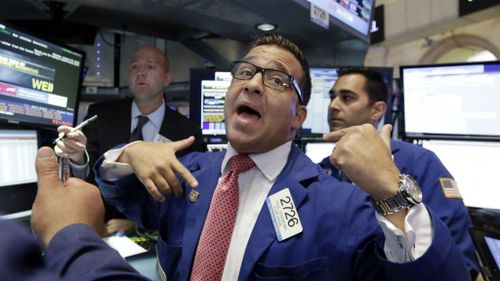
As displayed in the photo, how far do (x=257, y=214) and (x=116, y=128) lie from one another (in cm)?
144

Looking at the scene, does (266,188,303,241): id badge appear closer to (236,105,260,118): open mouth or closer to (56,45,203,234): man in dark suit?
(236,105,260,118): open mouth

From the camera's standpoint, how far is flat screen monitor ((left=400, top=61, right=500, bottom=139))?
203cm

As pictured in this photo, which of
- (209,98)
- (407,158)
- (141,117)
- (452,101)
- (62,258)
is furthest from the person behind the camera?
(209,98)

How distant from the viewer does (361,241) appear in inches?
34.9

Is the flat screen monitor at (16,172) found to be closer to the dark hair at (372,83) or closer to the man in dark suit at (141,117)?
the man in dark suit at (141,117)

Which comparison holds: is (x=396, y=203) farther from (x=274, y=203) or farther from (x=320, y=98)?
(x=320, y=98)

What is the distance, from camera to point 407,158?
1.69 metres

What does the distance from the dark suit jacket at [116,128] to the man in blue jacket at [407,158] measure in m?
0.82

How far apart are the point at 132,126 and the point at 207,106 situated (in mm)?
460

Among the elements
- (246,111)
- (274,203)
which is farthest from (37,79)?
(274,203)

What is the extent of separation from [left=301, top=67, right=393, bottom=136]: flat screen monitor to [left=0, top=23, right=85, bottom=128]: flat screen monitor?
55.6 inches

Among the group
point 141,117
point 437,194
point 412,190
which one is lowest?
point 437,194

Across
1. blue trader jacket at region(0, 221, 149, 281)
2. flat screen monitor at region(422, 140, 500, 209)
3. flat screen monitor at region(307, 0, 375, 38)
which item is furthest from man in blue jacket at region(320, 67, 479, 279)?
blue trader jacket at region(0, 221, 149, 281)

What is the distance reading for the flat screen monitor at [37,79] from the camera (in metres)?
1.43
